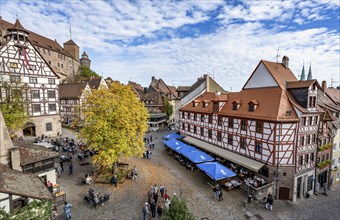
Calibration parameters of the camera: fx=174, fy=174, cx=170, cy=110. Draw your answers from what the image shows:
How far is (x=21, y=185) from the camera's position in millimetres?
9539

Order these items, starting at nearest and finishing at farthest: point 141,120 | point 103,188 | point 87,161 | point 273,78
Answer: point 103,188 < point 141,120 < point 273,78 < point 87,161

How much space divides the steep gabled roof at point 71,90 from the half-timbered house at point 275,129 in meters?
34.2

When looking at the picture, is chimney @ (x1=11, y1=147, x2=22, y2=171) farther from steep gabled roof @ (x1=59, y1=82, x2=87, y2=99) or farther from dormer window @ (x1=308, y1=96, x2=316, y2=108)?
steep gabled roof @ (x1=59, y1=82, x2=87, y2=99)

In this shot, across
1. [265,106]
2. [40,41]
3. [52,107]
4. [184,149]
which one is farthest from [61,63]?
[265,106]

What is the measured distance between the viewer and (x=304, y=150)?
17109 millimetres

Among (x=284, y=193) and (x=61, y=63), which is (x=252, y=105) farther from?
(x=61, y=63)

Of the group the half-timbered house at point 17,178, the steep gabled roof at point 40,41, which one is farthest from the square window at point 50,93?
the steep gabled roof at point 40,41

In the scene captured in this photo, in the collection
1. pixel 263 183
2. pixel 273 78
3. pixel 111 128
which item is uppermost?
pixel 273 78

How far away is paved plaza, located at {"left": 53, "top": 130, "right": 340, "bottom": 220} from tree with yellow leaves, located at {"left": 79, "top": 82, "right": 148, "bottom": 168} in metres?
3.02

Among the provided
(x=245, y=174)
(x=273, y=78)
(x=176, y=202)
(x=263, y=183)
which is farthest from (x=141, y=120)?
(x=273, y=78)

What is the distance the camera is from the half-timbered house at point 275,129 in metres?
16.4

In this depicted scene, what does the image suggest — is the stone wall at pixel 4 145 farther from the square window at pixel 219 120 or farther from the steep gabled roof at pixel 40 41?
the steep gabled roof at pixel 40 41

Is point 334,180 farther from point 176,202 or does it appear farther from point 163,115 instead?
point 163,115

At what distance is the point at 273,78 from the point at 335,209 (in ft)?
45.8
